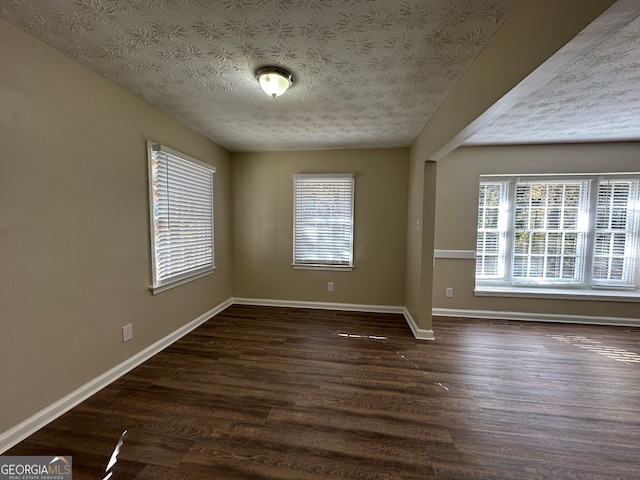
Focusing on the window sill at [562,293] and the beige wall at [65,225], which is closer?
the beige wall at [65,225]

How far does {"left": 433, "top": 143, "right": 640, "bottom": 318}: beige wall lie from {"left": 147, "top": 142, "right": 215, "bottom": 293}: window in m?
3.20

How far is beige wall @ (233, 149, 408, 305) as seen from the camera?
3.63 meters

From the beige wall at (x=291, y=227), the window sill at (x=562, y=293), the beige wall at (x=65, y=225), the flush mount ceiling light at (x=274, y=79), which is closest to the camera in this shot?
the beige wall at (x=65, y=225)

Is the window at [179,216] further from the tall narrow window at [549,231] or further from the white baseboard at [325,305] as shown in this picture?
the tall narrow window at [549,231]

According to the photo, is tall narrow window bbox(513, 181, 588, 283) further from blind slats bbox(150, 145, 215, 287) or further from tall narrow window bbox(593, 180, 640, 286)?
blind slats bbox(150, 145, 215, 287)

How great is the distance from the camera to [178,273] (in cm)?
279

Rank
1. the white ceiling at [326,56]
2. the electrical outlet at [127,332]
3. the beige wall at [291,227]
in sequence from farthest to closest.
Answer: the beige wall at [291,227], the electrical outlet at [127,332], the white ceiling at [326,56]

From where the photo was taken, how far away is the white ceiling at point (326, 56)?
1276mm

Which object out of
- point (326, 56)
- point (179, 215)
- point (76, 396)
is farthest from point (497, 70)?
point (76, 396)

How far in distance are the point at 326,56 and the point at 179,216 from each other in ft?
7.12

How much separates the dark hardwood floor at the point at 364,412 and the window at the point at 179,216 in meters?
0.81

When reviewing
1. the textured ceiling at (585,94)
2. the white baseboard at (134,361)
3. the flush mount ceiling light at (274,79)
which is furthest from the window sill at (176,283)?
the textured ceiling at (585,94)

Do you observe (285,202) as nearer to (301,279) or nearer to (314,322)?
(301,279)

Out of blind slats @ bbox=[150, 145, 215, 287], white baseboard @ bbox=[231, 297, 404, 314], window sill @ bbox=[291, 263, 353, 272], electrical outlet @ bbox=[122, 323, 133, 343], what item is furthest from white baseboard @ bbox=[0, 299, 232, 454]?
window sill @ bbox=[291, 263, 353, 272]
